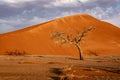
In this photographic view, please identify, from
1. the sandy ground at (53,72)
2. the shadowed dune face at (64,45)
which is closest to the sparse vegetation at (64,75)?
the sandy ground at (53,72)

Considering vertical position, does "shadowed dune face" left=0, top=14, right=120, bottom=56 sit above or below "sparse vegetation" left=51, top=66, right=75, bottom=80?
above

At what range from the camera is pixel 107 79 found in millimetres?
20359

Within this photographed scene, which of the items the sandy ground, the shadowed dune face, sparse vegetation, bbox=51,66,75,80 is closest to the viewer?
sparse vegetation, bbox=51,66,75,80

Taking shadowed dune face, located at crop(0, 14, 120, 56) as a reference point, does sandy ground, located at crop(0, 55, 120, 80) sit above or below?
below

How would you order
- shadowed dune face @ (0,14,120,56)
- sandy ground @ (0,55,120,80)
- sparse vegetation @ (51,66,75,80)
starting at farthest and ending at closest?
1. shadowed dune face @ (0,14,120,56)
2. sandy ground @ (0,55,120,80)
3. sparse vegetation @ (51,66,75,80)

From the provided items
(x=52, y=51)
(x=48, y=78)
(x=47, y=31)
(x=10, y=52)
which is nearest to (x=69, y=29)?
(x=47, y=31)

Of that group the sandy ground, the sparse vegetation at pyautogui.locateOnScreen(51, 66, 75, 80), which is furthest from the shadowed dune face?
the sparse vegetation at pyautogui.locateOnScreen(51, 66, 75, 80)

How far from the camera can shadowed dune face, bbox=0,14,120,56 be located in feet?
247

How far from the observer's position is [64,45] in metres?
78.7

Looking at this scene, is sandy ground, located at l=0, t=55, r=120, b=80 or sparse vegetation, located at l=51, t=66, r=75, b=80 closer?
sparse vegetation, located at l=51, t=66, r=75, b=80

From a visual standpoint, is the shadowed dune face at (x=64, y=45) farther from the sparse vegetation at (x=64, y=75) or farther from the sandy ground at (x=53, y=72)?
the sparse vegetation at (x=64, y=75)

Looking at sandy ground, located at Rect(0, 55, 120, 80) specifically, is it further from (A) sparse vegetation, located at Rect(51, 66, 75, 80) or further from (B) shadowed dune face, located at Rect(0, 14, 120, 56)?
(B) shadowed dune face, located at Rect(0, 14, 120, 56)

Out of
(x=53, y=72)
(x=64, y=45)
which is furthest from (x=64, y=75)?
(x=64, y=45)

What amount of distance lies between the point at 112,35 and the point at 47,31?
18.1 m
